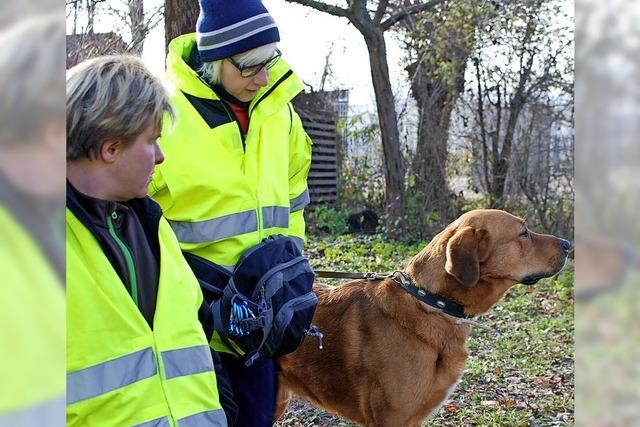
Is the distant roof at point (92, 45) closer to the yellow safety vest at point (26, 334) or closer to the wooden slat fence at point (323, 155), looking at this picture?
the wooden slat fence at point (323, 155)

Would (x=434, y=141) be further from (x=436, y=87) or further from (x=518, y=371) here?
(x=518, y=371)

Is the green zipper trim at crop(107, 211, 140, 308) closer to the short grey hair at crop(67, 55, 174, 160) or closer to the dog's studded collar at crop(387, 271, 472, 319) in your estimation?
the short grey hair at crop(67, 55, 174, 160)

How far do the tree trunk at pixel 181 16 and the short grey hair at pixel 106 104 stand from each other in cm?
406

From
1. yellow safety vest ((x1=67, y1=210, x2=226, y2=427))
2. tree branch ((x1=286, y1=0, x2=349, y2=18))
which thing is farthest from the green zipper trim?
tree branch ((x1=286, y1=0, x2=349, y2=18))

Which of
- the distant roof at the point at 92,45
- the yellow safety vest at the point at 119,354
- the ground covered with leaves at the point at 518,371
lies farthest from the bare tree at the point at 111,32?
the yellow safety vest at the point at 119,354

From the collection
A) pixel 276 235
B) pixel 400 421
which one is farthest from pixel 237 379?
pixel 400 421

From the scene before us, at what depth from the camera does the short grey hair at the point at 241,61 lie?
9.39 ft

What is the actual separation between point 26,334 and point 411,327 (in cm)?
344

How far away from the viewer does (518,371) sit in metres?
6.47

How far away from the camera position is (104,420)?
1.79 m

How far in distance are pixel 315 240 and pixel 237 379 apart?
10.7 metres

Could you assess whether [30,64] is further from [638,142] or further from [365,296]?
[365,296]

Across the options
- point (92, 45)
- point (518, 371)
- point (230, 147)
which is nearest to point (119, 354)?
point (230, 147)

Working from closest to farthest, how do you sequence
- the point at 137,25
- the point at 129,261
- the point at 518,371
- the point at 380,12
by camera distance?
the point at 129,261 → the point at 518,371 → the point at 137,25 → the point at 380,12
